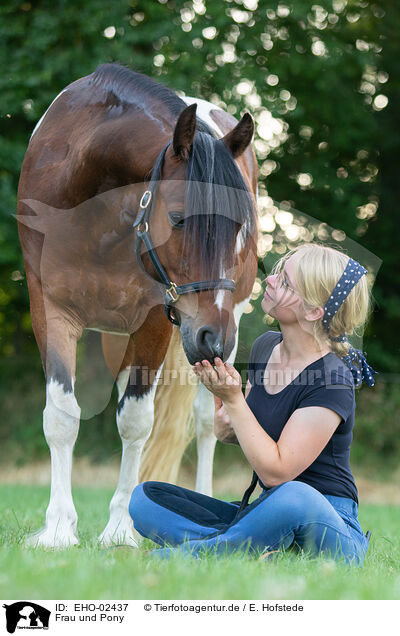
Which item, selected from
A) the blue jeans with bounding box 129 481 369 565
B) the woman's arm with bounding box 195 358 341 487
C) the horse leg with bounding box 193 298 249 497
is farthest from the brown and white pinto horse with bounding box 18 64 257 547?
the horse leg with bounding box 193 298 249 497

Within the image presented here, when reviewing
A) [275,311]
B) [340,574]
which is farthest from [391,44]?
[340,574]

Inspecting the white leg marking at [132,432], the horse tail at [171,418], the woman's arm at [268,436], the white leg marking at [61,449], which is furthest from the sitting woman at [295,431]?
the horse tail at [171,418]

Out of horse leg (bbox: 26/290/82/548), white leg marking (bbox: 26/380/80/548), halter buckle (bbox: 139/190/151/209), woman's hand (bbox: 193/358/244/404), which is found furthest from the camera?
horse leg (bbox: 26/290/82/548)

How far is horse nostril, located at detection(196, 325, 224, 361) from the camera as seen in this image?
2473mm

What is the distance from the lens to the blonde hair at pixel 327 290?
252 centimetres

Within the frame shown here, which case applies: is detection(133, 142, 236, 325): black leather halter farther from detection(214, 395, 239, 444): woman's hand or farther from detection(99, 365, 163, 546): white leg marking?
detection(99, 365, 163, 546): white leg marking

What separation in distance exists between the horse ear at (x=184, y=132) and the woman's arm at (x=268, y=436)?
0.94 metres

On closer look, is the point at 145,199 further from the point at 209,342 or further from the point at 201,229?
the point at 209,342

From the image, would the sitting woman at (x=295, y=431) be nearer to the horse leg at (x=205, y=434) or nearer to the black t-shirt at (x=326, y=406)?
the black t-shirt at (x=326, y=406)

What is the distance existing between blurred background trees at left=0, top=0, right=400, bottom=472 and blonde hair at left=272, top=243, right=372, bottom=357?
17.3ft

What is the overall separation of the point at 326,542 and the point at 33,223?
212 centimetres
